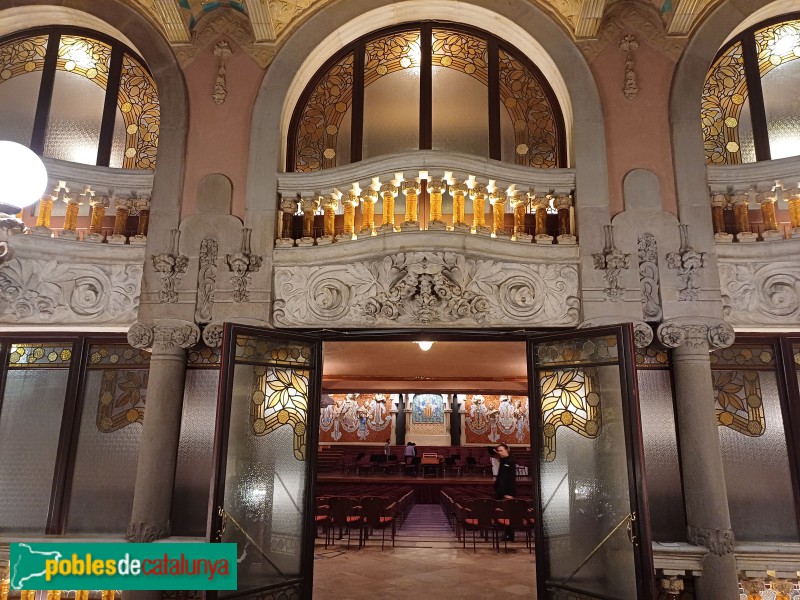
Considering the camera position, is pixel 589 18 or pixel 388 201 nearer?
pixel 388 201

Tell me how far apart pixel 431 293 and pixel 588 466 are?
2090mm

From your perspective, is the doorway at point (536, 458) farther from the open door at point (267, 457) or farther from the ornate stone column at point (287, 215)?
the ornate stone column at point (287, 215)

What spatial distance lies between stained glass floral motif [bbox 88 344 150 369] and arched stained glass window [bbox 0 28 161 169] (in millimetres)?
2038

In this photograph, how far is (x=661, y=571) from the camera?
4.98 m

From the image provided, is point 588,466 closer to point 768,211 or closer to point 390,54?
point 768,211

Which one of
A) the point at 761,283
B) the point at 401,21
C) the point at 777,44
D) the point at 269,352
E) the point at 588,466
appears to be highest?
the point at 401,21

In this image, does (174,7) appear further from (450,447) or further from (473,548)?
(450,447)

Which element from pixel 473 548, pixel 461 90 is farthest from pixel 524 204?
pixel 473 548

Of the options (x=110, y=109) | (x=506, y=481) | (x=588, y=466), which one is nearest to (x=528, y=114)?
(x=588, y=466)

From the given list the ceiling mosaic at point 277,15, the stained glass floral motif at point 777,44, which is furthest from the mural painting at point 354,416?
the stained glass floral motif at point 777,44

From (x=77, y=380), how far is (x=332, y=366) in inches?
256

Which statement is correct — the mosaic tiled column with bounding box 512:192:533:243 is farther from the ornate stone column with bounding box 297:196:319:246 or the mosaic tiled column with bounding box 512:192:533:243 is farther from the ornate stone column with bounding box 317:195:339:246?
the ornate stone column with bounding box 297:196:319:246

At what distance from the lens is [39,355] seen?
6.35 meters

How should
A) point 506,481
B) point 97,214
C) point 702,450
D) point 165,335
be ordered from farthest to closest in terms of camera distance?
point 506,481 → point 97,214 → point 165,335 → point 702,450
